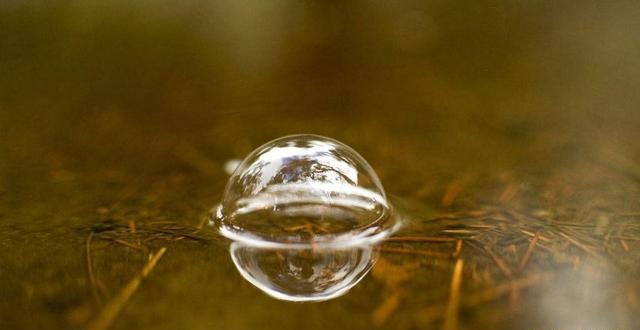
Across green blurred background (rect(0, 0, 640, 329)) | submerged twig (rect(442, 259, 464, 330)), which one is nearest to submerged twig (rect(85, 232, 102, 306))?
green blurred background (rect(0, 0, 640, 329))

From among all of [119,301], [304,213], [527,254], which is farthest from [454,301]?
[119,301]

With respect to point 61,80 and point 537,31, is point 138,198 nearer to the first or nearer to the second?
point 61,80

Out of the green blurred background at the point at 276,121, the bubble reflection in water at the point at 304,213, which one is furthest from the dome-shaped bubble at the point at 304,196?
the green blurred background at the point at 276,121

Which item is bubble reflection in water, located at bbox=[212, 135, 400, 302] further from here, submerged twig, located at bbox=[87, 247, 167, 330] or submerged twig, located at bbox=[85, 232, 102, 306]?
submerged twig, located at bbox=[85, 232, 102, 306]

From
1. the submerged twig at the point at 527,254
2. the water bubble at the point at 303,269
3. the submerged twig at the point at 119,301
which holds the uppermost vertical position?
the submerged twig at the point at 527,254

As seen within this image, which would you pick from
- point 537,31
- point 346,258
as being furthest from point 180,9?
point 346,258

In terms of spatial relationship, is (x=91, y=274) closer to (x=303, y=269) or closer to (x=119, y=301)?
(x=119, y=301)

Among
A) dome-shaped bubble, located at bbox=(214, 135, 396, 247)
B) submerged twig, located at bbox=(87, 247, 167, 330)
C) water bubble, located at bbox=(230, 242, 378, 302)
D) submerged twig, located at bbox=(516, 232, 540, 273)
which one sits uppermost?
dome-shaped bubble, located at bbox=(214, 135, 396, 247)

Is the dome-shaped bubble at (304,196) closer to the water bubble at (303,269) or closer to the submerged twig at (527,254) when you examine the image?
the water bubble at (303,269)
